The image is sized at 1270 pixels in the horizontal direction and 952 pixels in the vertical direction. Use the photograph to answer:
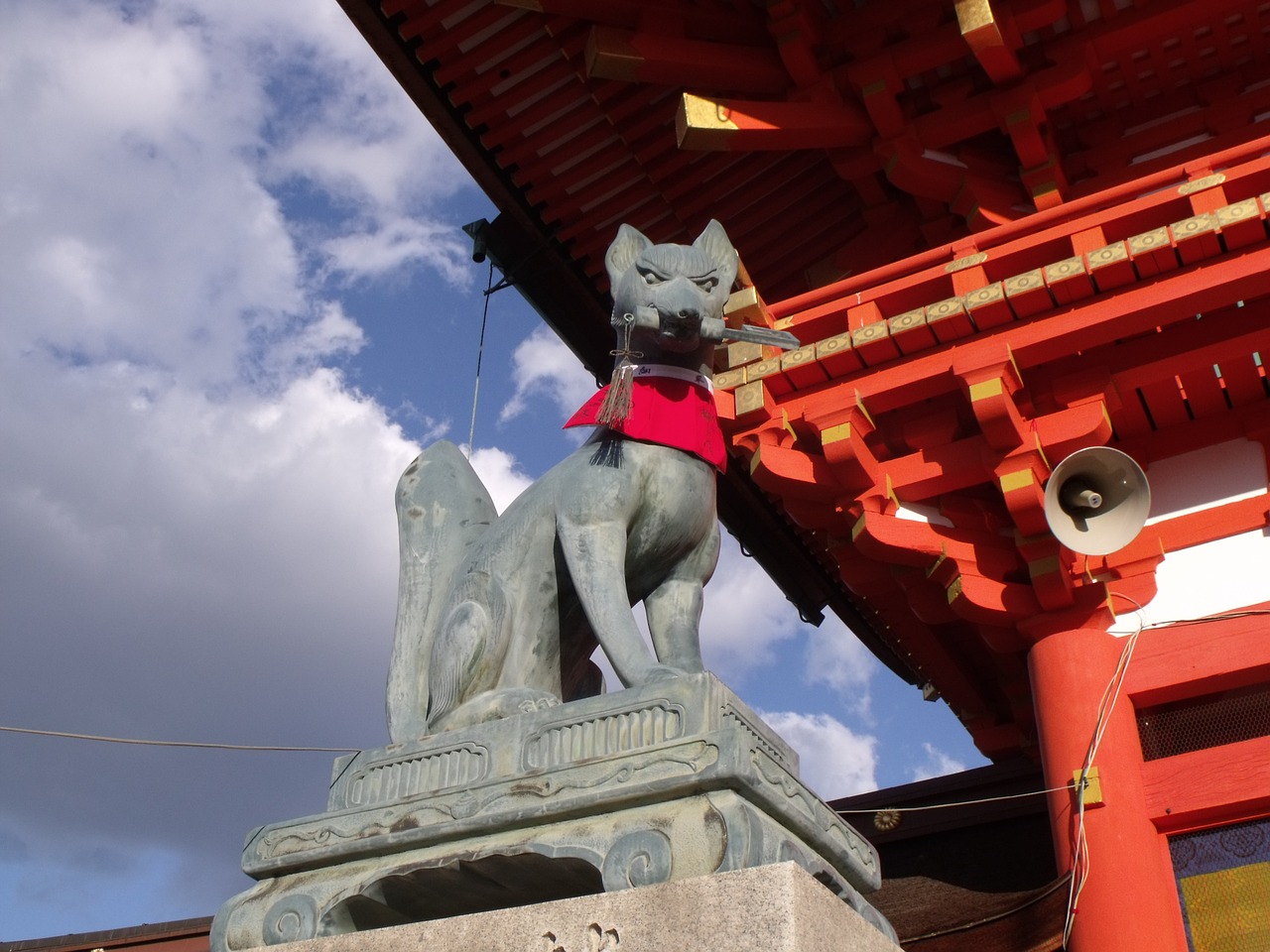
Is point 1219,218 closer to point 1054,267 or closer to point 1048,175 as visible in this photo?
point 1054,267

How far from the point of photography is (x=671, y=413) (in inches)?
131

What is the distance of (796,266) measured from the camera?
796cm

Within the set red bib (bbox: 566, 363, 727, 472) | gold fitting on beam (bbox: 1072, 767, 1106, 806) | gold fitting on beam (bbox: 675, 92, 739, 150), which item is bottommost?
gold fitting on beam (bbox: 1072, 767, 1106, 806)

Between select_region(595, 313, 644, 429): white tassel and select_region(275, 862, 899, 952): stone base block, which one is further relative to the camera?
select_region(595, 313, 644, 429): white tassel

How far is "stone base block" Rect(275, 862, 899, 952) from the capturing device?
2.25m

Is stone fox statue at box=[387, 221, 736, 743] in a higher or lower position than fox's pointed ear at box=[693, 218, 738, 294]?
lower

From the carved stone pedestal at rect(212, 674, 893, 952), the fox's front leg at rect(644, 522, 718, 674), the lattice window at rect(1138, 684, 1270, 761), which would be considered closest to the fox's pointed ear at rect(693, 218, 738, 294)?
the fox's front leg at rect(644, 522, 718, 674)

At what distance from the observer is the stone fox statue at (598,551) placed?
3123 mm

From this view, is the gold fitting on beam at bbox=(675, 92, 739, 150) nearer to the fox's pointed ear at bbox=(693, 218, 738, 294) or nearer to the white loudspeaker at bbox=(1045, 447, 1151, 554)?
the white loudspeaker at bbox=(1045, 447, 1151, 554)

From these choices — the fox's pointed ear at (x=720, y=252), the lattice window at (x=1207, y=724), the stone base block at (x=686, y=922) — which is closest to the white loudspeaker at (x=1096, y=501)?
the lattice window at (x=1207, y=724)

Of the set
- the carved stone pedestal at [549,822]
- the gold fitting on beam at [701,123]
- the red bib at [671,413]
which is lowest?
the carved stone pedestal at [549,822]

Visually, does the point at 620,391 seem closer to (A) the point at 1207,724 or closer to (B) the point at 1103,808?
(B) the point at 1103,808

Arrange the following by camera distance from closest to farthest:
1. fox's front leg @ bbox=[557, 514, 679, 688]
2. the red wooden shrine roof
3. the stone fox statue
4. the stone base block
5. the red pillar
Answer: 1. the stone base block
2. fox's front leg @ bbox=[557, 514, 679, 688]
3. the stone fox statue
4. the red pillar
5. the red wooden shrine roof

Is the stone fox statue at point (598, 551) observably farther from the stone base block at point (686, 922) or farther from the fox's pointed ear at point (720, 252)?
the stone base block at point (686, 922)
